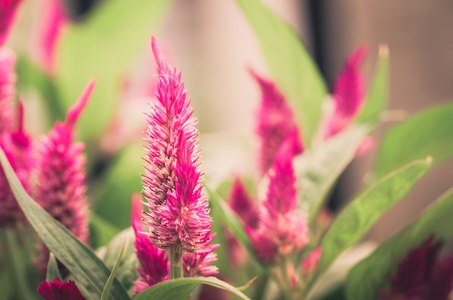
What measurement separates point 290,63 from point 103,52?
0.25 metres

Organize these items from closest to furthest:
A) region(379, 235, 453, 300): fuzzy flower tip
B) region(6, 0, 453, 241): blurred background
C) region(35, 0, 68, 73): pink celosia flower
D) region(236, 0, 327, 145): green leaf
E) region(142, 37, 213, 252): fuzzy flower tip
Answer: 1. region(142, 37, 213, 252): fuzzy flower tip
2. region(379, 235, 453, 300): fuzzy flower tip
3. region(236, 0, 327, 145): green leaf
4. region(35, 0, 68, 73): pink celosia flower
5. region(6, 0, 453, 241): blurred background

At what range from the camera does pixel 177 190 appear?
0.62 feet

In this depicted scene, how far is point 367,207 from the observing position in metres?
0.29

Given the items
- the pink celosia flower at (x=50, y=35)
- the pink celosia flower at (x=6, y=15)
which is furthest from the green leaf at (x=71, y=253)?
the pink celosia flower at (x=50, y=35)

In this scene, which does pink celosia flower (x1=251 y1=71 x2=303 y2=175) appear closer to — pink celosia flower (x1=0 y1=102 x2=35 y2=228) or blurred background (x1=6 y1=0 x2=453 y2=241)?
blurred background (x1=6 y1=0 x2=453 y2=241)

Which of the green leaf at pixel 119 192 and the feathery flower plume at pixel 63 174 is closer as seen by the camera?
the feathery flower plume at pixel 63 174

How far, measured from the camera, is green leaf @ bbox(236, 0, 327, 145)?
41cm

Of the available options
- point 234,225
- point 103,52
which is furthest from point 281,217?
point 103,52

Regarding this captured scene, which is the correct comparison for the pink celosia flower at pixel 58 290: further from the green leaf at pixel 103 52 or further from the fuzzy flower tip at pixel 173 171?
the green leaf at pixel 103 52

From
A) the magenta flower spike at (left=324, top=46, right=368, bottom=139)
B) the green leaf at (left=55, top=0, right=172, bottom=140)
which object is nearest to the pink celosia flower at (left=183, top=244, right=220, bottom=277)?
the magenta flower spike at (left=324, top=46, right=368, bottom=139)

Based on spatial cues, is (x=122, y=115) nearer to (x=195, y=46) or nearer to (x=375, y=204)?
(x=375, y=204)

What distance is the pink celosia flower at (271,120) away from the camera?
362 millimetres

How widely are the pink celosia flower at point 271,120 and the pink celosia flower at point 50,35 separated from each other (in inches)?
11.3

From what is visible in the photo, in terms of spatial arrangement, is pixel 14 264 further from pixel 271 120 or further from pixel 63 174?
pixel 271 120
